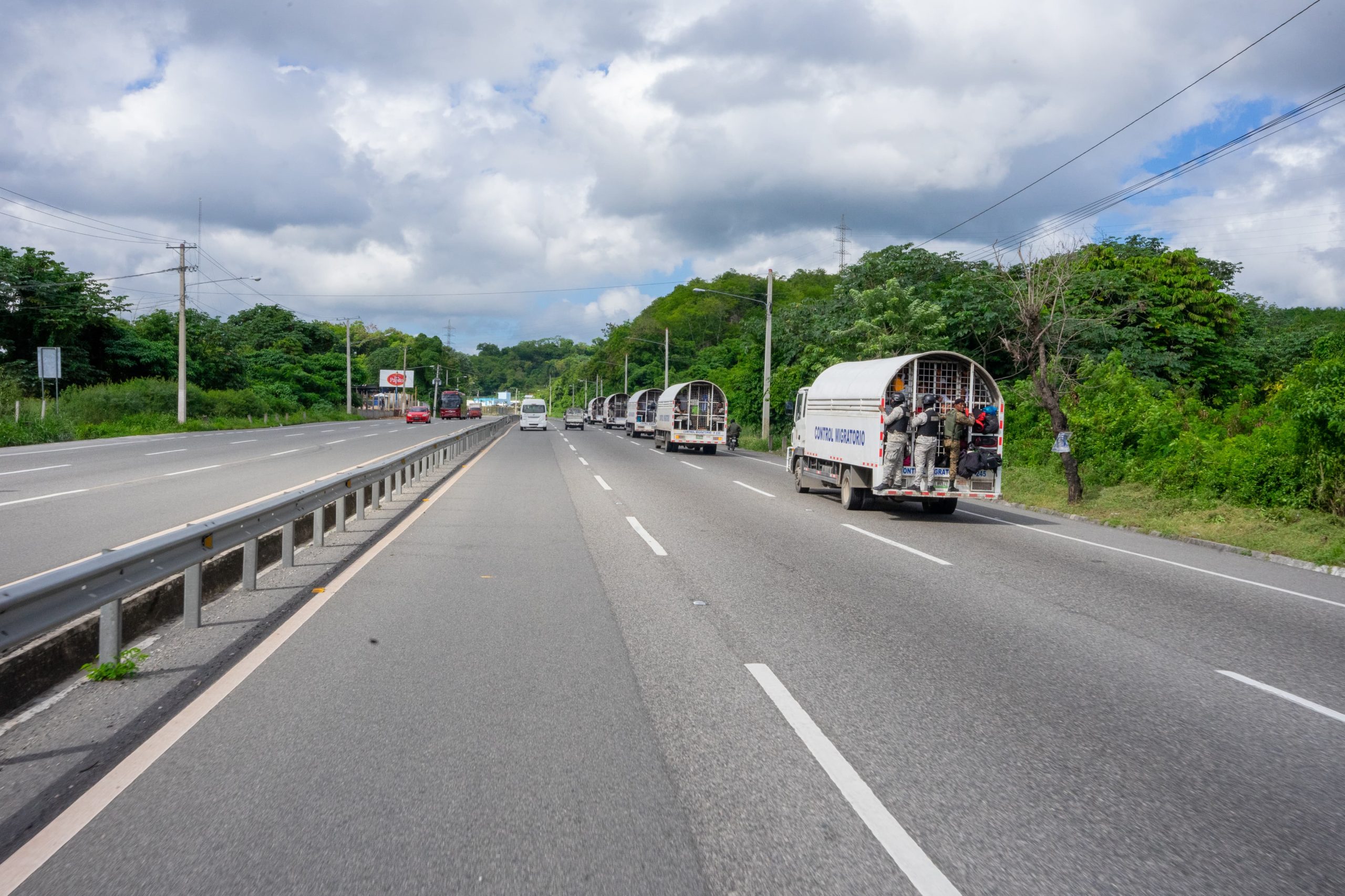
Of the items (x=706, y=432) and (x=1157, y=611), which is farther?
(x=706, y=432)

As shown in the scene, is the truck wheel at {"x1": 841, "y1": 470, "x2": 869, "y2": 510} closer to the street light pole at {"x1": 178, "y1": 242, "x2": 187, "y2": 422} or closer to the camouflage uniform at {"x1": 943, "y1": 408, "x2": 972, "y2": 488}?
the camouflage uniform at {"x1": 943, "y1": 408, "x2": 972, "y2": 488}

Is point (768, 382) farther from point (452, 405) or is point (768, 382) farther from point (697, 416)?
point (452, 405)

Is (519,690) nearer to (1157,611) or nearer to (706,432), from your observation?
(1157,611)

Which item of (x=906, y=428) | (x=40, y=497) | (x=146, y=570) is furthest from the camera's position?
(x=906, y=428)

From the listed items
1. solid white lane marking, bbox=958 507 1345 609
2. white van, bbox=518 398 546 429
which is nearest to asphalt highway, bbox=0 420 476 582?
solid white lane marking, bbox=958 507 1345 609

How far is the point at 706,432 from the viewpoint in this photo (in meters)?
34.9

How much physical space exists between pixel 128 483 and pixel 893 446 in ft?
43.1

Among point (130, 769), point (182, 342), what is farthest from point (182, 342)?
point (130, 769)

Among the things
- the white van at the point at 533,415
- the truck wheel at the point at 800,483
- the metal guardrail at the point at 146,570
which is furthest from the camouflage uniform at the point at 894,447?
the white van at the point at 533,415

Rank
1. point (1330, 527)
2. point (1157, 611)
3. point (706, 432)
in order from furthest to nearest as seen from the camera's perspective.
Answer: point (706, 432), point (1330, 527), point (1157, 611)

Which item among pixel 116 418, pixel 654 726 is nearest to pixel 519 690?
pixel 654 726

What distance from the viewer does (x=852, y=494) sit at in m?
16.0

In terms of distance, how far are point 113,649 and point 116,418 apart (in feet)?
132

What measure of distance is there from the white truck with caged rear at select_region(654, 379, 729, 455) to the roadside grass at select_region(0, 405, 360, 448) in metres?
20.4
